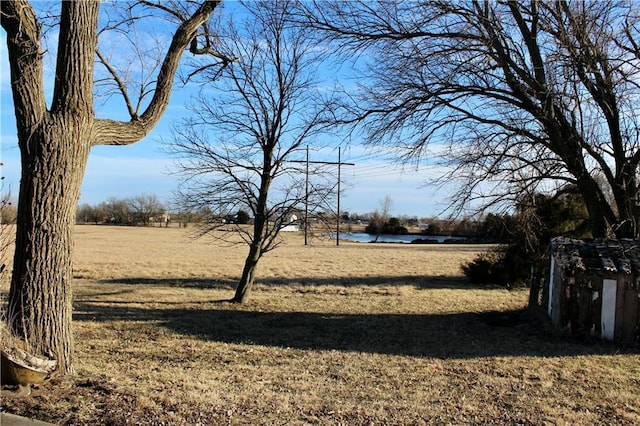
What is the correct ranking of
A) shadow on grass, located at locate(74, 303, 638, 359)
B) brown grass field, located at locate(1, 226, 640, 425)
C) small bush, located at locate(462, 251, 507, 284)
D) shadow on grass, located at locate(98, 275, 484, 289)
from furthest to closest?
1. small bush, located at locate(462, 251, 507, 284)
2. shadow on grass, located at locate(98, 275, 484, 289)
3. shadow on grass, located at locate(74, 303, 638, 359)
4. brown grass field, located at locate(1, 226, 640, 425)

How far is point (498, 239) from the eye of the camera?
18.4 meters

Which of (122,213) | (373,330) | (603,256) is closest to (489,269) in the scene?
(603,256)

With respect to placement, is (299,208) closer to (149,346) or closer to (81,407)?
(149,346)

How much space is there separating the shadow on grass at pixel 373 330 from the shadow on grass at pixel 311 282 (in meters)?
5.87

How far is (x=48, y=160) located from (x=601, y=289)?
990cm

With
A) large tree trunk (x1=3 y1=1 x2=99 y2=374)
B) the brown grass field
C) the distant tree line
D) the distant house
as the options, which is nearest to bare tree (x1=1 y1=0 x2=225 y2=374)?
large tree trunk (x1=3 y1=1 x2=99 y2=374)

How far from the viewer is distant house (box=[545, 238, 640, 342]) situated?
992cm

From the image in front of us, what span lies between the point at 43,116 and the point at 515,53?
360 inches

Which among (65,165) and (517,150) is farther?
(517,150)

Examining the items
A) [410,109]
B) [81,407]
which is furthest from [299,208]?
[81,407]

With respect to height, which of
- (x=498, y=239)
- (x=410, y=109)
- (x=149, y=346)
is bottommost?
(x=149, y=346)

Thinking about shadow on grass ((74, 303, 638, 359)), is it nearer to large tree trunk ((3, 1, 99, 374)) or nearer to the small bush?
large tree trunk ((3, 1, 99, 374))

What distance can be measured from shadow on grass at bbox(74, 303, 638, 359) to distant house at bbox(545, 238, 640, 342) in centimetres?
46

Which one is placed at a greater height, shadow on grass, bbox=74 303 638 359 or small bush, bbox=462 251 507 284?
small bush, bbox=462 251 507 284
